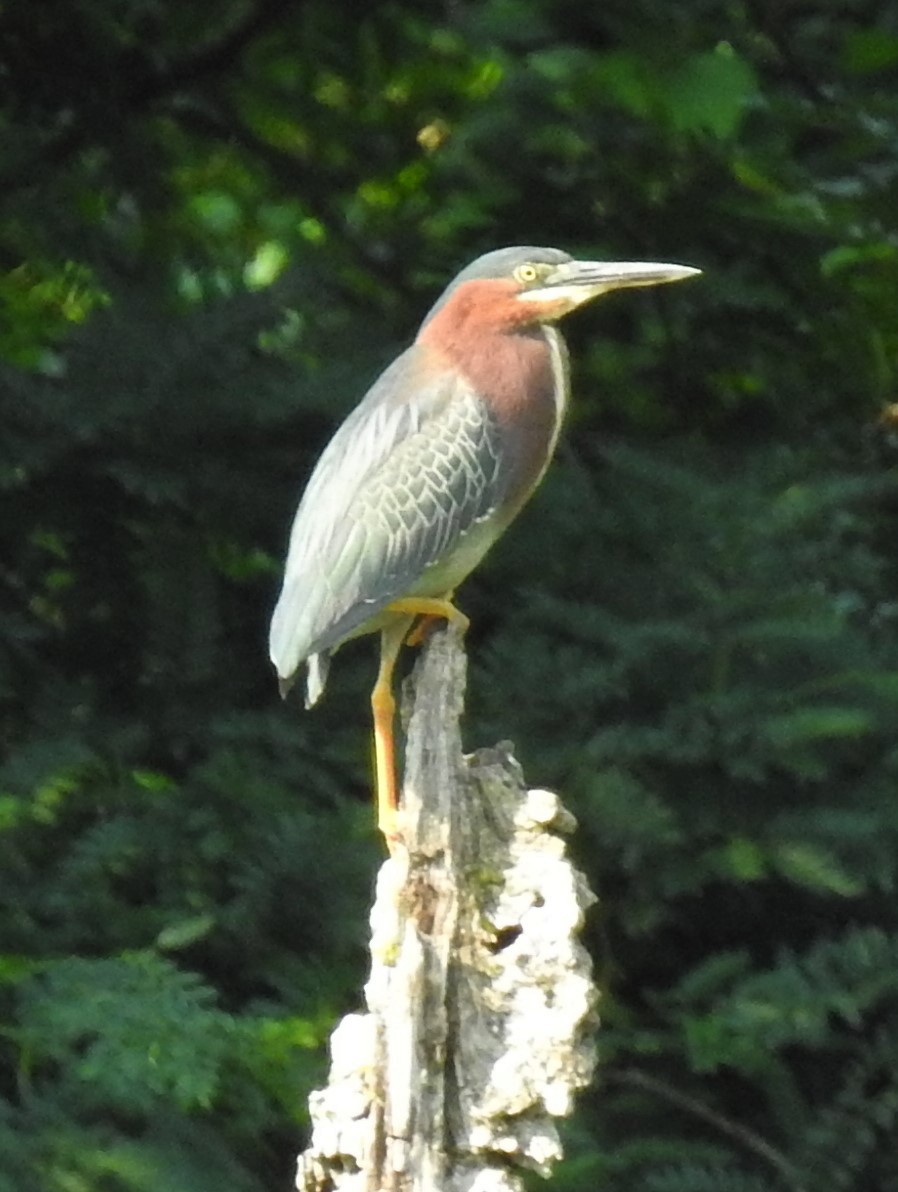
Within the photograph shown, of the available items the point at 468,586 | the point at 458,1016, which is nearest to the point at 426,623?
the point at 468,586

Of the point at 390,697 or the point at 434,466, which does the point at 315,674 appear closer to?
the point at 390,697

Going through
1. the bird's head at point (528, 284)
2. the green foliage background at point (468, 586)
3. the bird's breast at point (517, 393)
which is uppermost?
the bird's head at point (528, 284)

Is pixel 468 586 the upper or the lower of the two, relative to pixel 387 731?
lower

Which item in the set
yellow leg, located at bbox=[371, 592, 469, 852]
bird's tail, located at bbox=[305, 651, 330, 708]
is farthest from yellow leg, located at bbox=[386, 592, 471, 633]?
bird's tail, located at bbox=[305, 651, 330, 708]

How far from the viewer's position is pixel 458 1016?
2.11 m

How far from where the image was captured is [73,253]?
3617 millimetres

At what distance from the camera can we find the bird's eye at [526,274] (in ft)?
9.31

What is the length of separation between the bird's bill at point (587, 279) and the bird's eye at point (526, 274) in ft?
0.04

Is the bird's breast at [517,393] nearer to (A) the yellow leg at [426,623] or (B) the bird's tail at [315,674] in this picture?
(A) the yellow leg at [426,623]

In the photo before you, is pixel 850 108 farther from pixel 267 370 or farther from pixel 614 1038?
pixel 614 1038

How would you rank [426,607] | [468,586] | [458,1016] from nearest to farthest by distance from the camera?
[458,1016] → [426,607] → [468,586]

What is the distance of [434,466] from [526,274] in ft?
0.99

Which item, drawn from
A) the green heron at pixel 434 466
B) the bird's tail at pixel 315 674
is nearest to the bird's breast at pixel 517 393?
the green heron at pixel 434 466

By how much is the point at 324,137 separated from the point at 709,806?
1459mm
